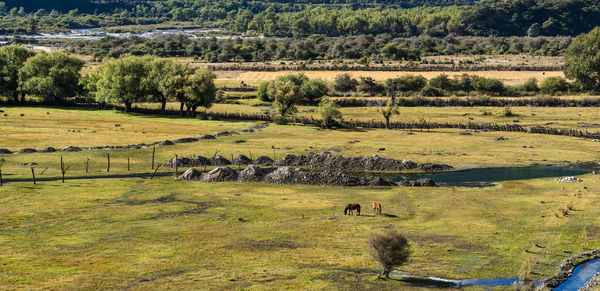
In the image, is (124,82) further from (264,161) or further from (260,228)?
(260,228)

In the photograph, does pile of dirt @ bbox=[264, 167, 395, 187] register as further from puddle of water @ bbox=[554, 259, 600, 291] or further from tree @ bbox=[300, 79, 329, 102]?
tree @ bbox=[300, 79, 329, 102]

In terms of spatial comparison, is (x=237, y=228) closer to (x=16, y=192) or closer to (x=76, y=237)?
(x=76, y=237)

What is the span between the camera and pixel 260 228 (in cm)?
5281

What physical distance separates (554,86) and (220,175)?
357ft

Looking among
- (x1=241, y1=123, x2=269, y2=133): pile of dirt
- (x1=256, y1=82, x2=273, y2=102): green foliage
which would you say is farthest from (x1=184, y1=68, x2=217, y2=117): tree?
(x1=256, y1=82, x2=273, y2=102): green foliage

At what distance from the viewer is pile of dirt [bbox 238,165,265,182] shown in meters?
73.7

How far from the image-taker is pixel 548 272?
4262 centimetres

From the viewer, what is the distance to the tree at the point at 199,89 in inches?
4887

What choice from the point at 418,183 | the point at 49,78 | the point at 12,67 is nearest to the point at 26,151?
the point at 49,78

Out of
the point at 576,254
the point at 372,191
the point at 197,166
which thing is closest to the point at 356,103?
the point at 197,166

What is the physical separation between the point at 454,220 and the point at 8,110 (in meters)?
104

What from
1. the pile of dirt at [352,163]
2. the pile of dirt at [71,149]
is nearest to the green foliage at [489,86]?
the pile of dirt at [352,163]

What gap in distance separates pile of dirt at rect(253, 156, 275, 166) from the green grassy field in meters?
6.02

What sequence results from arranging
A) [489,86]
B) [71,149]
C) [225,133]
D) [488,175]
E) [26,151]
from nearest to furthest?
[488,175] → [26,151] → [71,149] → [225,133] → [489,86]
